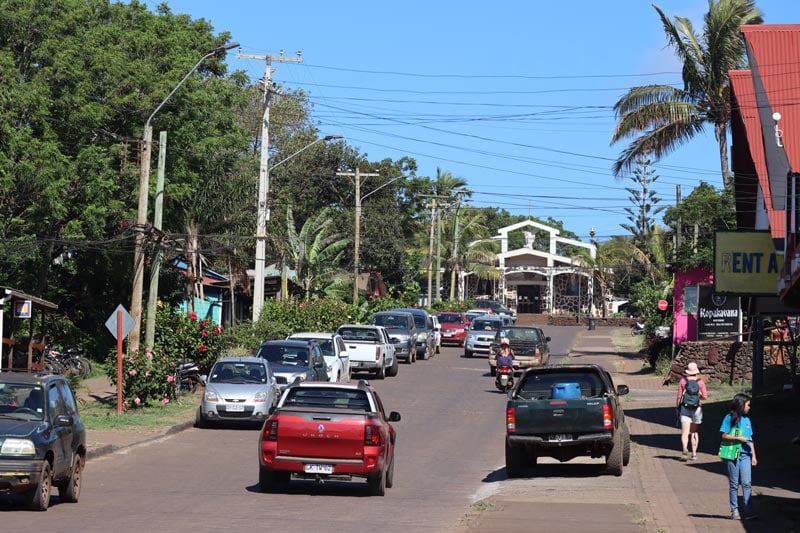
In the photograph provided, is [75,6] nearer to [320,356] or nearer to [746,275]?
[320,356]

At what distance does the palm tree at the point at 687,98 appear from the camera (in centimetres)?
4356

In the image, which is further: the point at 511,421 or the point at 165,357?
the point at 165,357

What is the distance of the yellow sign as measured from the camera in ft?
84.7

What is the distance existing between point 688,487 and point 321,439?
5.90 metres

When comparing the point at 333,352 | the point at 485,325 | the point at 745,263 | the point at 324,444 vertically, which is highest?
the point at 745,263

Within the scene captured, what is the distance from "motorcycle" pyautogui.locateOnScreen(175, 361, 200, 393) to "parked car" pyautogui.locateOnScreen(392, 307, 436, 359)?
1739cm

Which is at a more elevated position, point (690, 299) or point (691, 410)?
point (690, 299)

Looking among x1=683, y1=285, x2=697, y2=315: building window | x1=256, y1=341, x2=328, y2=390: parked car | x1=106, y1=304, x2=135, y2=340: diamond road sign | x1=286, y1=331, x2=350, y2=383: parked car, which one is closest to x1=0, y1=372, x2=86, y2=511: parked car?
x1=106, y1=304, x2=135, y2=340: diamond road sign

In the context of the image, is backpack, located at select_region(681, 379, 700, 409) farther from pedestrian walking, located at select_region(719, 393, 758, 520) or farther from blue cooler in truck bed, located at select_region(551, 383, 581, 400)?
pedestrian walking, located at select_region(719, 393, 758, 520)

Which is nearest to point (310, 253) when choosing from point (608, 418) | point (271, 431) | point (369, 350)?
point (369, 350)

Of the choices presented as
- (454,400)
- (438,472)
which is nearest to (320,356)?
(454,400)

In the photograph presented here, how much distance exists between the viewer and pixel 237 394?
26500 millimetres

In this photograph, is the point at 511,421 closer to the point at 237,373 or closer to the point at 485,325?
the point at 237,373

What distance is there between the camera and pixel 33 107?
34656mm
